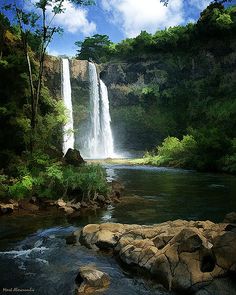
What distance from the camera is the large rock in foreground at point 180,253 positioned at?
7538 millimetres

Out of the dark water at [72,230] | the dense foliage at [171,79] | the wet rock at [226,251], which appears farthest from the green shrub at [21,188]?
the dense foliage at [171,79]

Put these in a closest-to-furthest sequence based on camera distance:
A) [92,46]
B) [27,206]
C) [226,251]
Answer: [226,251] < [27,206] < [92,46]

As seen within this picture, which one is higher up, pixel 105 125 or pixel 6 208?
pixel 105 125

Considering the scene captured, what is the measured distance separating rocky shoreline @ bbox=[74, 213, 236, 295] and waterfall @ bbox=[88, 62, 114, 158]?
48729 mm

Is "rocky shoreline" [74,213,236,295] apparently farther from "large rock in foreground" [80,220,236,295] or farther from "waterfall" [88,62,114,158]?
"waterfall" [88,62,114,158]

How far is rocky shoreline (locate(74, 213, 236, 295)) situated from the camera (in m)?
7.41

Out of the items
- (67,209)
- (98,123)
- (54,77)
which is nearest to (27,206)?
(67,209)

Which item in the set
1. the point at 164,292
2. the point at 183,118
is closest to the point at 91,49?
the point at 183,118

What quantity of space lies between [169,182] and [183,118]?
112 ft

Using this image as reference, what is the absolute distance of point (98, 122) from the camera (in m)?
60.1

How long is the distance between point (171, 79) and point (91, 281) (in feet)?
185

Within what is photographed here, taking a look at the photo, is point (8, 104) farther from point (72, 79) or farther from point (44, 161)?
point (72, 79)

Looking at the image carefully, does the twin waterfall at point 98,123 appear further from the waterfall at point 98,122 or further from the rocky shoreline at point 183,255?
the rocky shoreline at point 183,255

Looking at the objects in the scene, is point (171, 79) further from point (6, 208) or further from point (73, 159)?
point (6, 208)
